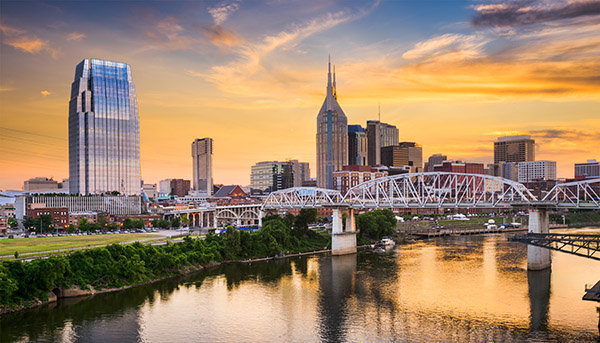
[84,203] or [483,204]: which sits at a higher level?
[483,204]

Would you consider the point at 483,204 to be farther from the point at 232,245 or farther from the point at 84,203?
the point at 84,203

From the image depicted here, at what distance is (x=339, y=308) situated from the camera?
50.7 m

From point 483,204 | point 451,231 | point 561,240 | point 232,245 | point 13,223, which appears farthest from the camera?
point 451,231

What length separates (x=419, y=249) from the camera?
9819 cm

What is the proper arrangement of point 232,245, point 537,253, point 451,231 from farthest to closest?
1. point 451,231
2. point 232,245
3. point 537,253

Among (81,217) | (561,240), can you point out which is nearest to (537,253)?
(561,240)

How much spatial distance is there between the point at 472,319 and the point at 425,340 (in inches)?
294

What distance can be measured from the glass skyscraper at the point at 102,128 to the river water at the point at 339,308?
125757 millimetres

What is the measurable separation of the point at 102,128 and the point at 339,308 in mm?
153832

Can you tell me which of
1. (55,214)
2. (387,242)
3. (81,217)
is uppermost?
(55,214)

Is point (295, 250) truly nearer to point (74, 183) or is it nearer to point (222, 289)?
point (222, 289)

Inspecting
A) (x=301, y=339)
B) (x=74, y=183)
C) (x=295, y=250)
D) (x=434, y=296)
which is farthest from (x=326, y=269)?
(x=74, y=183)

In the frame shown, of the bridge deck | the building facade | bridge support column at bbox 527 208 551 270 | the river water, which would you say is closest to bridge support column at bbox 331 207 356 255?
the river water

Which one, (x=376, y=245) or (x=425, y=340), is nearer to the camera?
(x=425, y=340)
